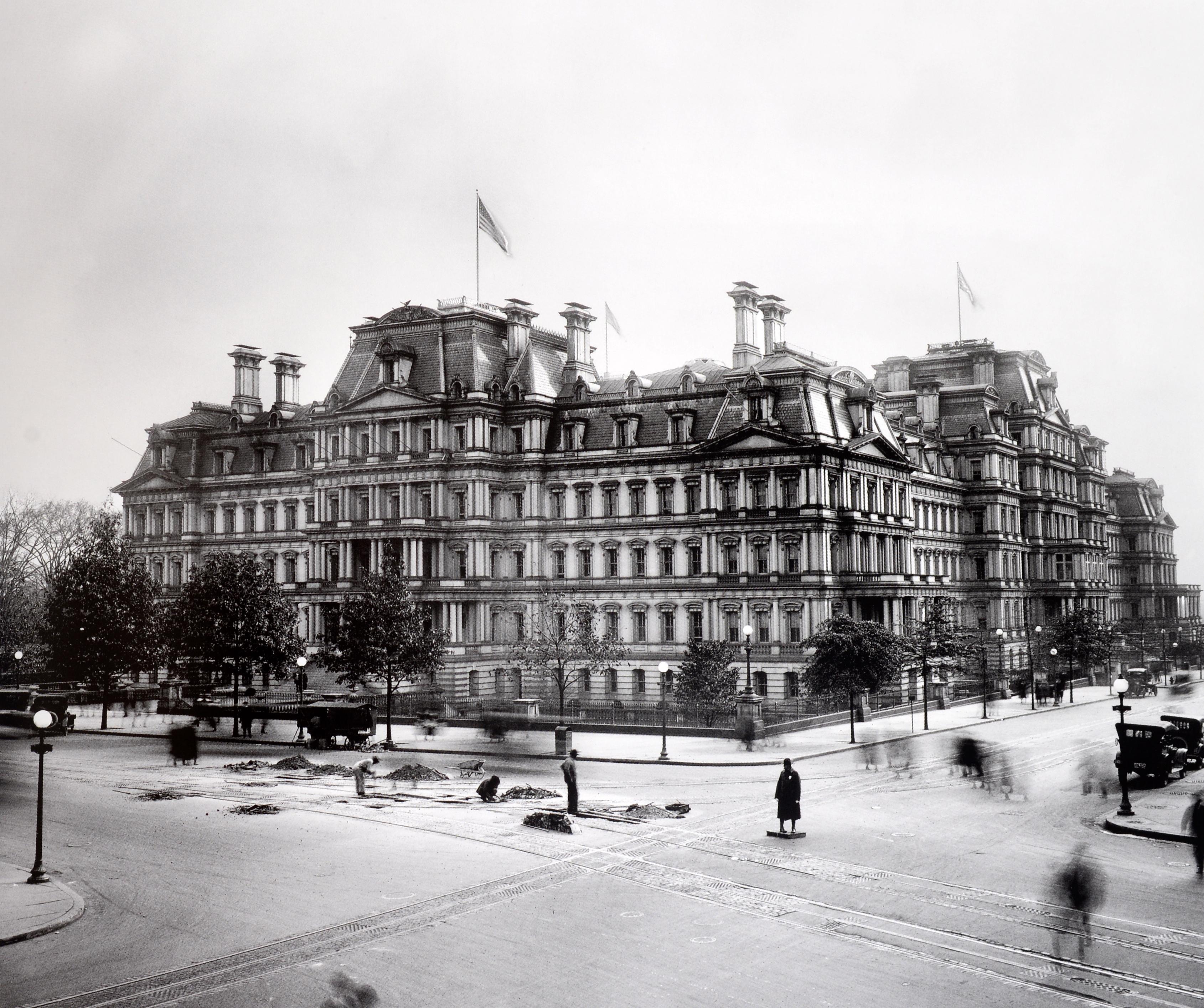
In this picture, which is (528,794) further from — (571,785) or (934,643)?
(934,643)

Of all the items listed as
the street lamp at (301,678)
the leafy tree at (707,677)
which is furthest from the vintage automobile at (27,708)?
the leafy tree at (707,677)

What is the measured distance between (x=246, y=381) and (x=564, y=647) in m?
39.1

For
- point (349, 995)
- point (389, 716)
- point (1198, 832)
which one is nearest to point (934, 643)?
point (389, 716)

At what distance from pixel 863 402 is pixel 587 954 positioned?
52670 mm

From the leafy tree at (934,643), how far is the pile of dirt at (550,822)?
29.4 m

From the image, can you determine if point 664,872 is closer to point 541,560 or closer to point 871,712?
point 871,712

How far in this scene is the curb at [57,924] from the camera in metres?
18.6

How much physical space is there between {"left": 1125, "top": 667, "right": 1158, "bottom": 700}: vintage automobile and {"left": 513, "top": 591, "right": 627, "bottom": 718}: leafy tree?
28806 mm

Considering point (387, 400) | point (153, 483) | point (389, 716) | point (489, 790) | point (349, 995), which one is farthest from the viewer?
point (153, 483)

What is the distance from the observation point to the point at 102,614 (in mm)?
56000

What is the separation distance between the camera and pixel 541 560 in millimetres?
69250

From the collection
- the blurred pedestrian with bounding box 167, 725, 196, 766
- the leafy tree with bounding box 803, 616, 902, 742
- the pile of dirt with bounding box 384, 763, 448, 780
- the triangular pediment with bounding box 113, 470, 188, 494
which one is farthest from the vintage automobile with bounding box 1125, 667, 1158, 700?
the triangular pediment with bounding box 113, 470, 188, 494

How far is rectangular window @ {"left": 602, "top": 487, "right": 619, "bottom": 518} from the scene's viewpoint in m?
68.0

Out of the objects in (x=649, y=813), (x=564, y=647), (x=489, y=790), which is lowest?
(x=649, y=813)
